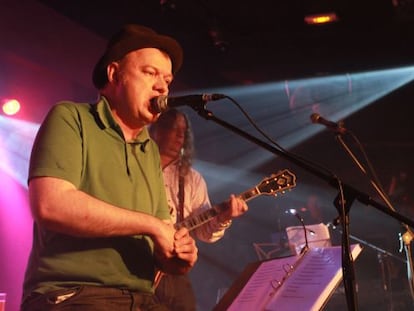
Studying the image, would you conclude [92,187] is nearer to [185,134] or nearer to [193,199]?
[193,199]

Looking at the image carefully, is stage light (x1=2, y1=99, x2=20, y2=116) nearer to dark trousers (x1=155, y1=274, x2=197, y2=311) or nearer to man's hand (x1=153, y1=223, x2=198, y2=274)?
dark trousers (x1=155, y1=274, x2=197, y2=311)

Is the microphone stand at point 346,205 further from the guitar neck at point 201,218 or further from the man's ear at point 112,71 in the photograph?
the guitar neck at point 201,218

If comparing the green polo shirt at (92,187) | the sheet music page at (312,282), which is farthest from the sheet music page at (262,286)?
the green polo shirt at (92,187)

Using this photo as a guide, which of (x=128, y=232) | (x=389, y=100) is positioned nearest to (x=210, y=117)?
Answer: (x=128, y=232)

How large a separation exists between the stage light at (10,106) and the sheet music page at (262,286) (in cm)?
427

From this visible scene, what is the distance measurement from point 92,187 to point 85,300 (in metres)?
0.45

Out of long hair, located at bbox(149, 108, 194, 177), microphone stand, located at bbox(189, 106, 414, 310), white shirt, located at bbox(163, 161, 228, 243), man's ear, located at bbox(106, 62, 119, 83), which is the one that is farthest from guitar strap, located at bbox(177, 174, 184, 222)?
microphone stand, located at bbox(189, 106, 414, 310)

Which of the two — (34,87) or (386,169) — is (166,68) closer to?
(34,87)

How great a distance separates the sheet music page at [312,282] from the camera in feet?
7.60

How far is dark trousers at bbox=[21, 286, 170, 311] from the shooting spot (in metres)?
1.85

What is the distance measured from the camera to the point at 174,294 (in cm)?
355

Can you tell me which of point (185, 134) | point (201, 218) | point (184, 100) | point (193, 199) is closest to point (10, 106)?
point (185, 134)

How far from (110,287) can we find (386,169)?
9899mm

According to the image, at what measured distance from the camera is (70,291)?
1891mm
